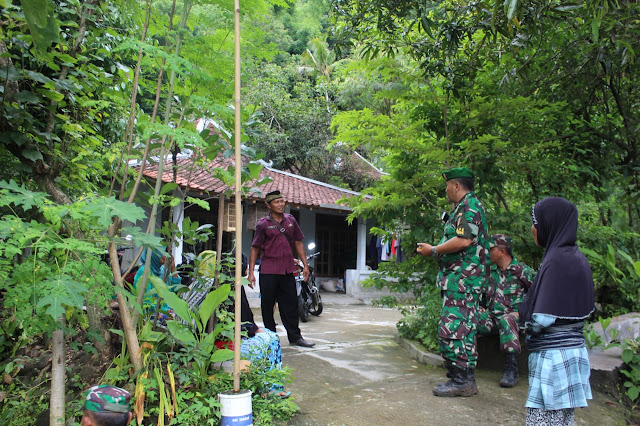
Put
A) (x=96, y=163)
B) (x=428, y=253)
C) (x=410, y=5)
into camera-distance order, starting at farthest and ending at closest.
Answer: (x=410, y=5) < (x=428, y=253) < (x=96, y=163)

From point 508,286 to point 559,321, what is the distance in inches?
73.3

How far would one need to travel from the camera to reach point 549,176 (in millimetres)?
5559

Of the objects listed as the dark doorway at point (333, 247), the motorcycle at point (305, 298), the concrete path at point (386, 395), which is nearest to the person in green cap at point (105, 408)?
the concrete path at point (386, 395)

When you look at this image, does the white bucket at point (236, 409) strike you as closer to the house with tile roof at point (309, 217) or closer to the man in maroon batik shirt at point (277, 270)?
the man in maroon batik shirt at point (277, 270)

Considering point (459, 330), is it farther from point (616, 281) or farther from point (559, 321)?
point (616, 281)

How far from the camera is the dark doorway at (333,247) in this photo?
16.3 m

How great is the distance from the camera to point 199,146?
9.37 feet

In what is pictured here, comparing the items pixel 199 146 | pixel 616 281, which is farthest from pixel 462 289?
pixel 616 281

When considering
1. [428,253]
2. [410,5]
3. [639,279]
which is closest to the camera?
[428,253]

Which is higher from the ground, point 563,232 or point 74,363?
point 563,232

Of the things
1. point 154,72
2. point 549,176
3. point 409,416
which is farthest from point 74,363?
point 549,176

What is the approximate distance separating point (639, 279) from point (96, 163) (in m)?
5.54

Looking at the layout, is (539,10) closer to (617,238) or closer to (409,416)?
(409,416)

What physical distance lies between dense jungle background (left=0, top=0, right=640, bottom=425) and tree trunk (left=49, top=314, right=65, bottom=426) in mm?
10
